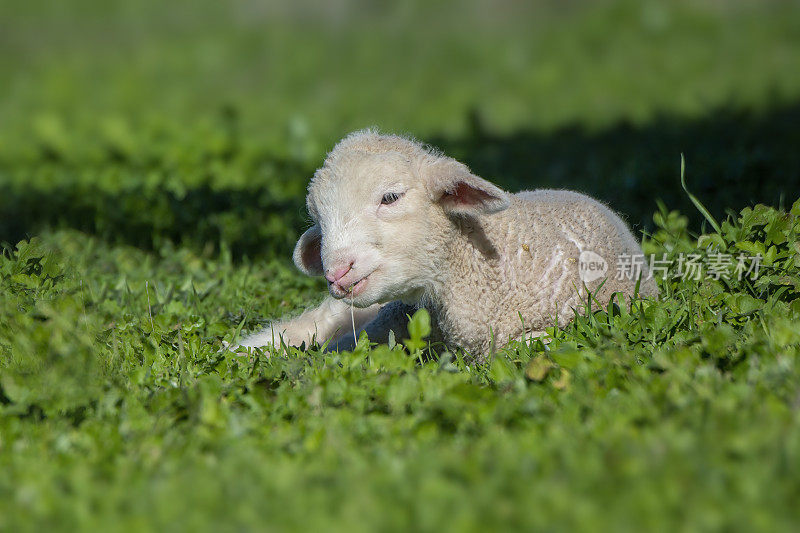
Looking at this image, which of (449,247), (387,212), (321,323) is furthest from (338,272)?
(321,323)

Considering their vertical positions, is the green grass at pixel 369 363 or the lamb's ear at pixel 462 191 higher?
the lamb's ear at pixel 462 191

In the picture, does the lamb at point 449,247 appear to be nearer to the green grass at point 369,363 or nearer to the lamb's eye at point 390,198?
the lamb's eye at point 390,198

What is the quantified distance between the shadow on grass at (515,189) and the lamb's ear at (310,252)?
1087mm

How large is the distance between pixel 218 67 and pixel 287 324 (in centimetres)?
1140

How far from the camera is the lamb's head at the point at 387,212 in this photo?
3.76 m

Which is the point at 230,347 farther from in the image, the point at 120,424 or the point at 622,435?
the point at 622,435

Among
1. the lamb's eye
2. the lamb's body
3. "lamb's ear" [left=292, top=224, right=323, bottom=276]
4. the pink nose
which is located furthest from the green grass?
the lamb's eye

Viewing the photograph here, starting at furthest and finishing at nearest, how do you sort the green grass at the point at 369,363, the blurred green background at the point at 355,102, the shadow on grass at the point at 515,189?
the blurred green background at the point at 355,102, the shadow on grass at the point at 515,189, the green grass at the point at 369,363

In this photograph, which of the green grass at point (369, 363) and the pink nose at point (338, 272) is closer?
the green grass at point (369, 363)

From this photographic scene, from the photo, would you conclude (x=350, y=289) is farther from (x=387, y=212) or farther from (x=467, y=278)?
(x=467, y=278)

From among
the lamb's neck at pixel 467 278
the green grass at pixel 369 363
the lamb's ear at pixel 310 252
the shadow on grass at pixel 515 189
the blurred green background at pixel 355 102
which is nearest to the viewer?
the green grass at pixel 369 363

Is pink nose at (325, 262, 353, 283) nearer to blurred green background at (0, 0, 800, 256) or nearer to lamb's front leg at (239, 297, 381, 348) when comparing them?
lamb's front leg at (239, 297, 381, 348)

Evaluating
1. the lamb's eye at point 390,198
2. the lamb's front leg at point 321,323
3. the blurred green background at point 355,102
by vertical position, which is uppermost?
the lamb's eye at point 390,198

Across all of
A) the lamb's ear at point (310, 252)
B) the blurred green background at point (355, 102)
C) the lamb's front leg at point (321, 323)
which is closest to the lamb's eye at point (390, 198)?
the lamb's ear at point (310, 252)
